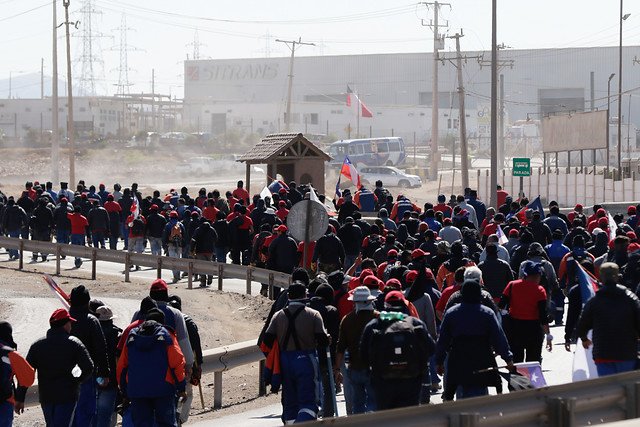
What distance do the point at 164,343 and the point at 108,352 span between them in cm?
145

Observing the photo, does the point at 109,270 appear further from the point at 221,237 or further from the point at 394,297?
the point at 394,297

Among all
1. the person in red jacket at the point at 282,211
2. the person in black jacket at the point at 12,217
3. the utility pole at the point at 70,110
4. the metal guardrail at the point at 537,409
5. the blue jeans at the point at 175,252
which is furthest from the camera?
the utility pole at the point at 70,110

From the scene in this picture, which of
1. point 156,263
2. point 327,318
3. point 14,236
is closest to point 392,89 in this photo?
point 14,236

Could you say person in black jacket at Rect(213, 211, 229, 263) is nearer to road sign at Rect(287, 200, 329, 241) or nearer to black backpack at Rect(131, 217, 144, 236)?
black backpack at Rect(131, 217, 144, 236)

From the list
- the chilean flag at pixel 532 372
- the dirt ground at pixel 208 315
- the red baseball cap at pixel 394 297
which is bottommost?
the dirt ground at pixel 208 315

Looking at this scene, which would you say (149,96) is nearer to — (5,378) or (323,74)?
(323,74)

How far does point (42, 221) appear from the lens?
3166 cm

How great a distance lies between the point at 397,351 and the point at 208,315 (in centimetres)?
1345

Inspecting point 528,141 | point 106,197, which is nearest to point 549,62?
point 528,141

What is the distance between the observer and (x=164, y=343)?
33.5 ft

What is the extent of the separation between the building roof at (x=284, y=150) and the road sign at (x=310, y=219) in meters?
20.5

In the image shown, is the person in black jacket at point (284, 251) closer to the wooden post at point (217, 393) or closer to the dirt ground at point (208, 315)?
the dirt ground at point (208, 315)

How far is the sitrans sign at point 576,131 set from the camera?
5972 centimetres

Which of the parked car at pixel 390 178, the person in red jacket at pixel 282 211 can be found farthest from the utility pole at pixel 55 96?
the person in red jacket at pixel 282 211
